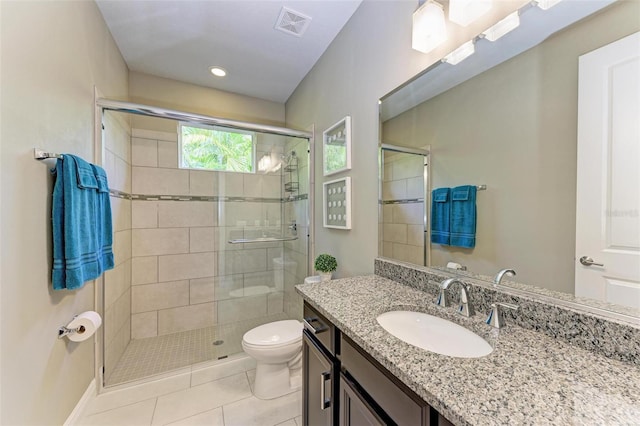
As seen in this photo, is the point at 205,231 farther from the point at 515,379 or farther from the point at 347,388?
the point at 515,379

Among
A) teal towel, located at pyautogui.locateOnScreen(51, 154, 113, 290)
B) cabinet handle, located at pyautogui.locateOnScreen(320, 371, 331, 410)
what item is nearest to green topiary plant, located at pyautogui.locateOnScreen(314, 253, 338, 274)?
cabinet handle, located at pyautogui.locateOnScreen(320, 371, 331, 410)

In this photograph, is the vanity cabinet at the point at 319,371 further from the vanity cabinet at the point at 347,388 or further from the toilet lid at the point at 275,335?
the toilet lid at the point at 275,335

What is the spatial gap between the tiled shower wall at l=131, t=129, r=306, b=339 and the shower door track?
0.16m

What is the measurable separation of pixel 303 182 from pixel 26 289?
1946mm

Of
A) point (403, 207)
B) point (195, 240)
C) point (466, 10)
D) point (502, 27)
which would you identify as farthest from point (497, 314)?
point (195, 240)

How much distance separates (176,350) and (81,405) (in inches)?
30.4

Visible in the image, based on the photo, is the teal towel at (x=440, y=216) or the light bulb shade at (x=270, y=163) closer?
the teal towel at (x=440, y=216)

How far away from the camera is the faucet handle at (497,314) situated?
0.85 m

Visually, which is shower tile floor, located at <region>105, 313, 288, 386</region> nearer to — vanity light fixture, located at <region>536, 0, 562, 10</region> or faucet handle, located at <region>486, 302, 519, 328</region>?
faucet handle, located at <region>486, 302, 519, 328</region>

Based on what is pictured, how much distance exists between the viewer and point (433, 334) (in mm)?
985

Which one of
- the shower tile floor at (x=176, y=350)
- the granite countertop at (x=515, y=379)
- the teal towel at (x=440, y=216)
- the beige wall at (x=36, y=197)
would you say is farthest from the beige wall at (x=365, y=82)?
the beige wall at (x=36, y=197)

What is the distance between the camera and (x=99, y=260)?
1.47 m

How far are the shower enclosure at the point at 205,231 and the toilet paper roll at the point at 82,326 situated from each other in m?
0.92

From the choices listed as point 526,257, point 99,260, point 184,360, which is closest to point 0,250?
point 99,260
